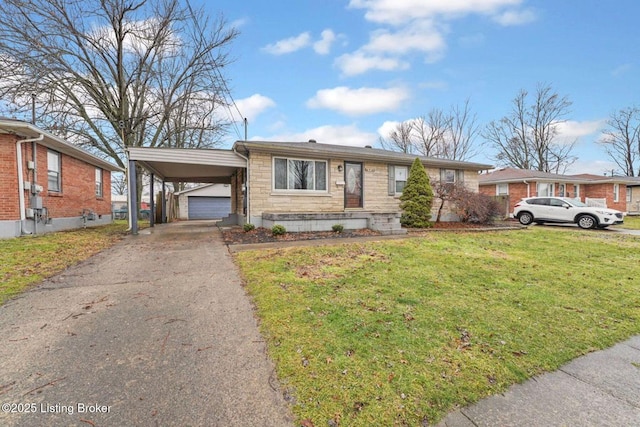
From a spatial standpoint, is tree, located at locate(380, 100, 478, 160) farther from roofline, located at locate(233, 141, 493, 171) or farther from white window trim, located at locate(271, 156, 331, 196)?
white window trim, located at locate(271, 156, 331, 196)

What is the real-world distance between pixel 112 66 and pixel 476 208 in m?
20.6

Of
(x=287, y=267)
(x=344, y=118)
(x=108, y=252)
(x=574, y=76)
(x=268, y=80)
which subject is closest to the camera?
(x=287, y=267)

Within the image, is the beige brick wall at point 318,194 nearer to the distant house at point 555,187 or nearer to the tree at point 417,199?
the tree at point 417,199

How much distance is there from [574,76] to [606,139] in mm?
30983

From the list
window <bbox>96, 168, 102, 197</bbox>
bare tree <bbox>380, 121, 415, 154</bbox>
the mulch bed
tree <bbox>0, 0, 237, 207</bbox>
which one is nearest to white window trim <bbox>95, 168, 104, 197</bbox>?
window <bbox>96, 168, 102, 197</bbox>

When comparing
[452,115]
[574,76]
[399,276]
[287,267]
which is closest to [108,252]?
[287,267]

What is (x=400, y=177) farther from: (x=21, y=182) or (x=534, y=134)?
(x=534, y=134)

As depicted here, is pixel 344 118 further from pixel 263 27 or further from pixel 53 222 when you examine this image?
pixel 53 222

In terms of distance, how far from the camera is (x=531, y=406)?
1870mm

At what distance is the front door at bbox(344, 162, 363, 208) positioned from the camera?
463 inches

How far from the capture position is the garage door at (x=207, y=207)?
77.3 feet

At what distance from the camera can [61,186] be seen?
10.6 metres

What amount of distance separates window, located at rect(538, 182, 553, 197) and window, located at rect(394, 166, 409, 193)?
1308 cm

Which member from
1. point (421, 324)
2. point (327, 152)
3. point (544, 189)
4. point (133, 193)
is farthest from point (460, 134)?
point (421, 324)
